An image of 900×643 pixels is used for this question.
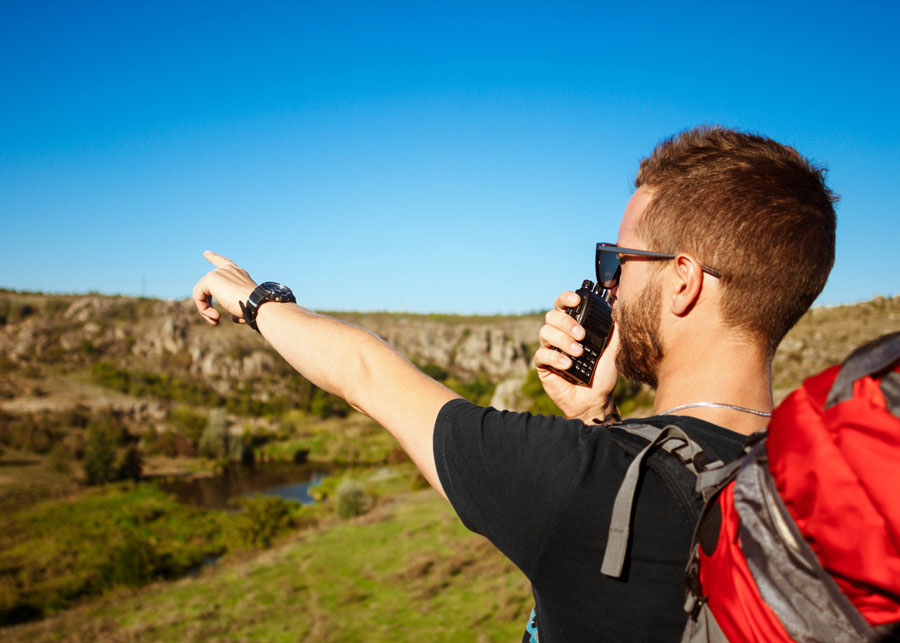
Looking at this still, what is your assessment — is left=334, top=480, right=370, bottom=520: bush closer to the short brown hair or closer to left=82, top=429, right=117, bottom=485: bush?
left=82, top=429, right=117, bottom=485: bush

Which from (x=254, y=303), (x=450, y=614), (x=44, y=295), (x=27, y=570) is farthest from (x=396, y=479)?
(x=44, y=295)

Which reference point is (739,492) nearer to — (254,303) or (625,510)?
(625,510)

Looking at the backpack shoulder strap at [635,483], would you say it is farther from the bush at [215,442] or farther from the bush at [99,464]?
the bush at [215,442]

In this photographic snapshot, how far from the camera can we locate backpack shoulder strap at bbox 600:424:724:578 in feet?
3.92

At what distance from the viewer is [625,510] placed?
1197 mm

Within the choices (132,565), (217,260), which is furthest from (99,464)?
(217,260)

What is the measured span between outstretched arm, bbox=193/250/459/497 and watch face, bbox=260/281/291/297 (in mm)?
88

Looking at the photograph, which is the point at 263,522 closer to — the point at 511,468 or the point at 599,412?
the point at 599,412

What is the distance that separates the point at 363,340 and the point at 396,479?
164 ft

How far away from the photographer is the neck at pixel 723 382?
152cm

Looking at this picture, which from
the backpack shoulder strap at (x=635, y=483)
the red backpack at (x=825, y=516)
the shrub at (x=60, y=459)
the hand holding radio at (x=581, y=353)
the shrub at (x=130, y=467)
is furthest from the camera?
the shrub at (x=60, y=459)

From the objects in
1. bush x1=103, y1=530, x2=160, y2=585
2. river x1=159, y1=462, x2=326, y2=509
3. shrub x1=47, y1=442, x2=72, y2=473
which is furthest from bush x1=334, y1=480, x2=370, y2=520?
shrub x1=47, y1=442, x2=72, y2=473

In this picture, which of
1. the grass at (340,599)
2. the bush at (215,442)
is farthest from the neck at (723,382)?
the bush at (215,442)

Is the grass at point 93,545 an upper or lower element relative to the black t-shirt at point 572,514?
lower
